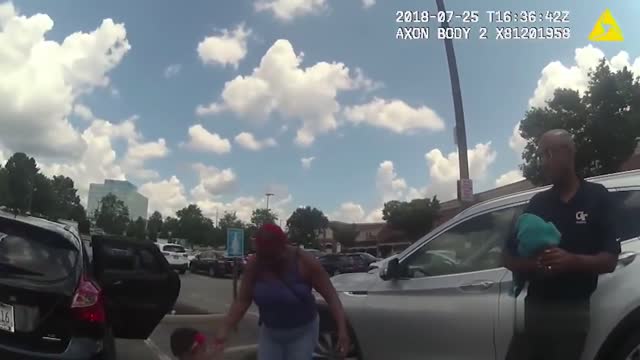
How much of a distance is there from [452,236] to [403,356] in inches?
40.5

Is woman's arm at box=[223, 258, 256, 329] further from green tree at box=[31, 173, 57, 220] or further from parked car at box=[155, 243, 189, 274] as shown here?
green tree at box=[31, 173, 57, 220]

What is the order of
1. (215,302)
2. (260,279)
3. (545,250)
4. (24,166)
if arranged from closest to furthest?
(545,250) → (260,279) → (215,302) → (24,166)

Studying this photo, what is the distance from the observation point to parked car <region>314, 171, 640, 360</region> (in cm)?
350

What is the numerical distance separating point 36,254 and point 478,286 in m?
3.24

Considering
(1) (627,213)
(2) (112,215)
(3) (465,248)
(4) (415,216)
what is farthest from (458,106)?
(2) (112,215)

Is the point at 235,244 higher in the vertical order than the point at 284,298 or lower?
higher

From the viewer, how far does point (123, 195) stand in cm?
11006

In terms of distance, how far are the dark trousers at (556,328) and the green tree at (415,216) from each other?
45.9 metres

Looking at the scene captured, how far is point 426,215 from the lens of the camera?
49719 mm

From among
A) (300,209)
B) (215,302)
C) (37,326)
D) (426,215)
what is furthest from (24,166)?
(37,326)

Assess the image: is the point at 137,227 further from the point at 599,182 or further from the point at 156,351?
the point at 599,182

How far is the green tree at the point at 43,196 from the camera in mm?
67188

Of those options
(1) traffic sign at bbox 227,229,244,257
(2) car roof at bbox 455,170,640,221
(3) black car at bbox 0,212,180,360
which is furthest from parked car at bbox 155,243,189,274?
(2) car roof at bbox 455,170,640,221

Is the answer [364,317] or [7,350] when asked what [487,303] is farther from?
[7,350]
